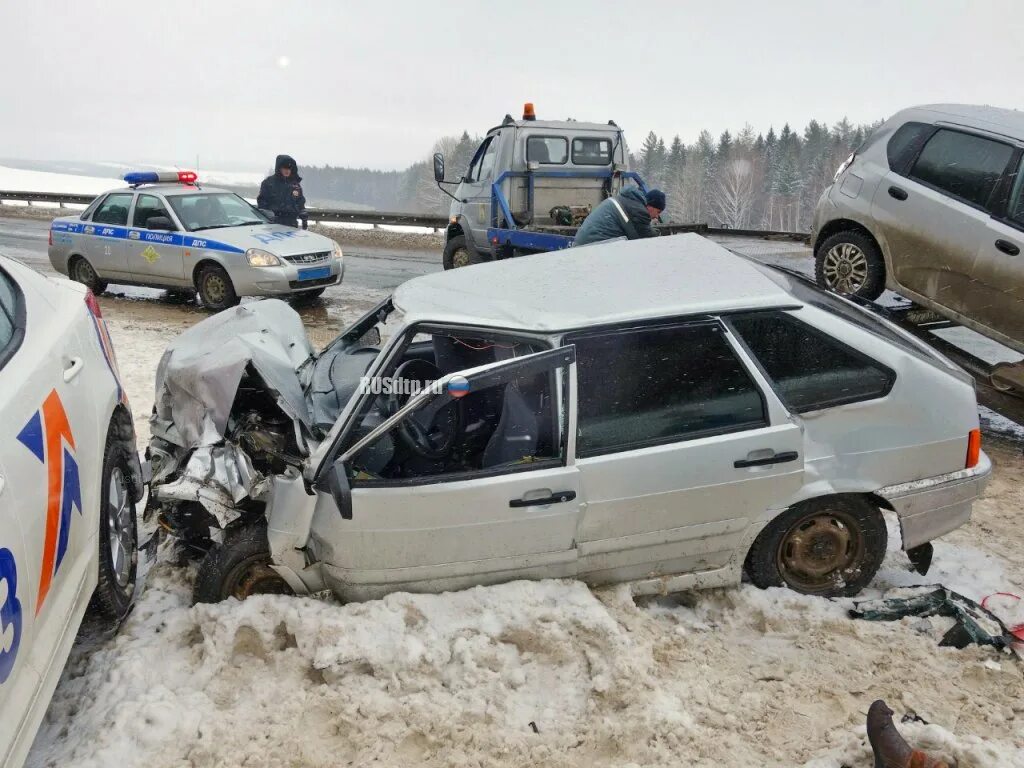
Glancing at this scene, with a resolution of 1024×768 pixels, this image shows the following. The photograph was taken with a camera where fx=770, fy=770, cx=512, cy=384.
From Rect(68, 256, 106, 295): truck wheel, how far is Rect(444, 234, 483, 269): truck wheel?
4.82 meters

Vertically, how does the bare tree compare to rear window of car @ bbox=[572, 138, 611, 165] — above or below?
below

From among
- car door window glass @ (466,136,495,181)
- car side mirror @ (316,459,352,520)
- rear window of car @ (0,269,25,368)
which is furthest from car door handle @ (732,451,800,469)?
car door window glass @ (466,136,495,181)

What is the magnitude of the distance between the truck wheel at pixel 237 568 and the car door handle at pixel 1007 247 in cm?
537

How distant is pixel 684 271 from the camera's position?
11.8 feet

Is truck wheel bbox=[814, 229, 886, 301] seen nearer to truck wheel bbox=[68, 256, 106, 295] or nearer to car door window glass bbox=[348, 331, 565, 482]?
car door window glass bbox=[348, 331, 565, 482]

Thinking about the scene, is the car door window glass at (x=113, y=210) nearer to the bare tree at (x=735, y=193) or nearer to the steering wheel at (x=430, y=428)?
the steering wheel at (x=430, y=428)

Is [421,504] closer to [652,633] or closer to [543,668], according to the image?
[543,668]

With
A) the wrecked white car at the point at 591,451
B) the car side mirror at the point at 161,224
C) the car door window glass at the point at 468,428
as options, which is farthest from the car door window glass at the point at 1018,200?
the car side mirror at the point at 161,224

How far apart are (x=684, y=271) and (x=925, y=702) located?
200 centimetres

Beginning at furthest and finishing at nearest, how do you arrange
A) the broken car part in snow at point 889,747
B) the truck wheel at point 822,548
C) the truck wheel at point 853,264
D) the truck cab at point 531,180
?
the truck cab at point 531,180
the truck wheel at point 853,264
the truck wheel at point 822,548
the broken car part in snow at point 889,747

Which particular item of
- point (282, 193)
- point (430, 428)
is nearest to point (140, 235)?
point (282, 193)

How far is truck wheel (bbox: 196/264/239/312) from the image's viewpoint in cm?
950

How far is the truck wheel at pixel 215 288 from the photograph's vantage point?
31.2 ft

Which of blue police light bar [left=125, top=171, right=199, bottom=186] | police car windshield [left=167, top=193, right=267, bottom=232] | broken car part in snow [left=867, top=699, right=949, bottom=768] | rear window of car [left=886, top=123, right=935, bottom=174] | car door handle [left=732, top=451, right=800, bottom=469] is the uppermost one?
rear window of car [left=886, top=123, right=935, bottom=174]
